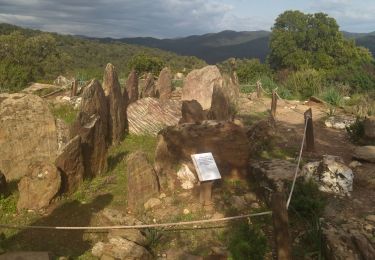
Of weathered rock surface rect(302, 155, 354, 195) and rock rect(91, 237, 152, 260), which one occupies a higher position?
weathered rock surface rect(302, 155, 354, 195)

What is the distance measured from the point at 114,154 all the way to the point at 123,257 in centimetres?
406

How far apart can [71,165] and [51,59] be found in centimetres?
4450

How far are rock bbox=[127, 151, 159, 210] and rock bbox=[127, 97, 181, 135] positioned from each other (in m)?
3.56

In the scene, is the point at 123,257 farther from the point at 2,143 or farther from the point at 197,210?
the point at 2,143

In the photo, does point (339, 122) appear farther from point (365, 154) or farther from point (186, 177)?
point (186, 177)

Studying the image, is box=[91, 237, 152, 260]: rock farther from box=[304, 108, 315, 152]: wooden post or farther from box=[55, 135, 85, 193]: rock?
box=[304, 108, 315, 152]: wooden post

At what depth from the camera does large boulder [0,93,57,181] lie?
7004 millimetres

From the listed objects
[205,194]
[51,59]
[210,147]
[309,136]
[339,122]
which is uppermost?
[210,147]

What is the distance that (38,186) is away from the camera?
6.00m

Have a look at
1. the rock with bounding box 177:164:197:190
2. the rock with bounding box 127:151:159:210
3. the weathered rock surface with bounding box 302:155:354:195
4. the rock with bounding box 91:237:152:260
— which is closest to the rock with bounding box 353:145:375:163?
the weathered rock surface with bounding box 302:155:354:195

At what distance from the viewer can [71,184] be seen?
6.54 meters

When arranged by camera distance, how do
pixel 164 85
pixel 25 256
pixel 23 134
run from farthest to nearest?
1. pixel 164 85
2. pixel 23 134
3. pixel 25 256

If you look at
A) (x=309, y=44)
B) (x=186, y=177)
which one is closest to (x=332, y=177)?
(x=186, y=177)

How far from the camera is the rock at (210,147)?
6750 mm
